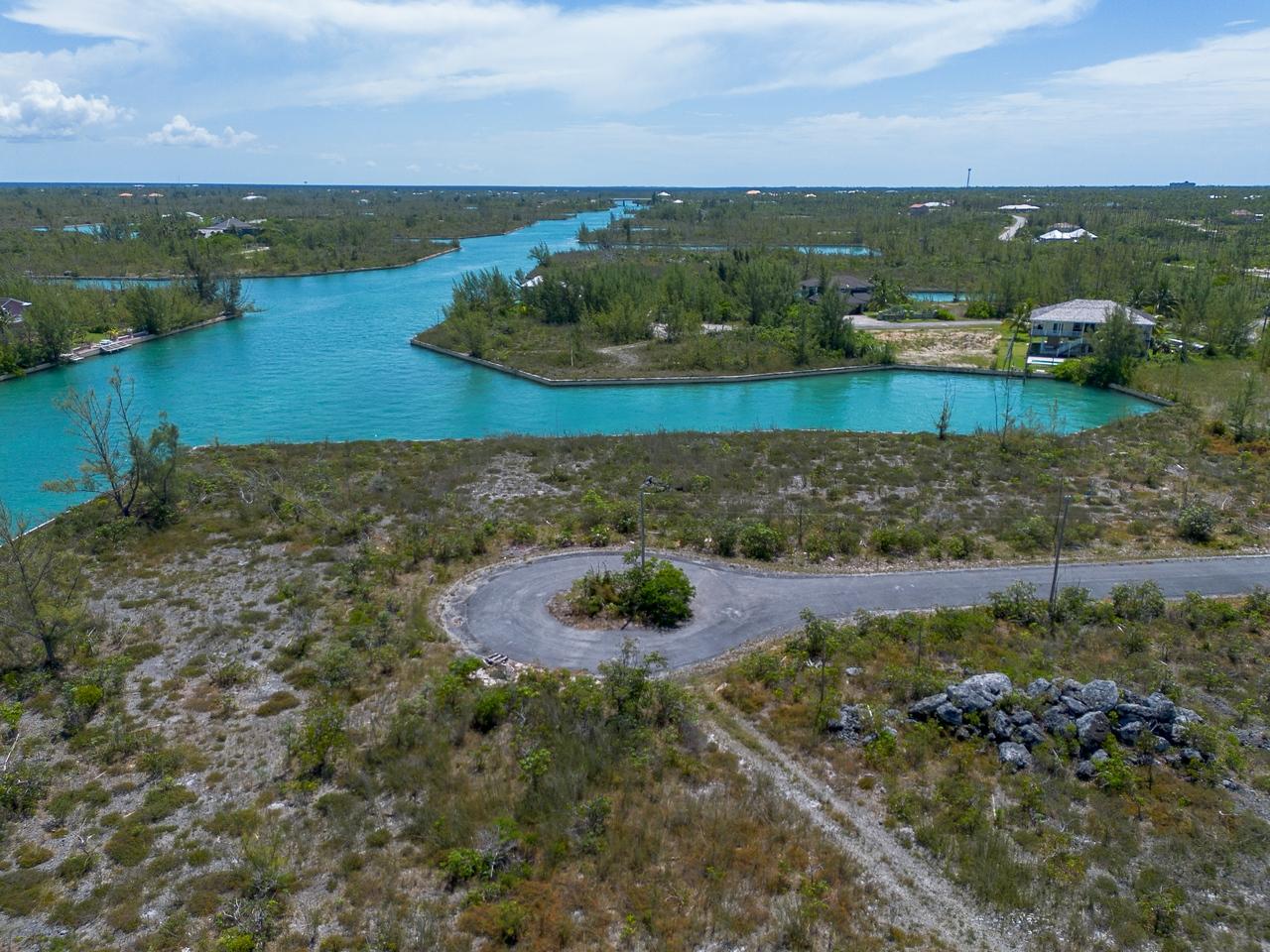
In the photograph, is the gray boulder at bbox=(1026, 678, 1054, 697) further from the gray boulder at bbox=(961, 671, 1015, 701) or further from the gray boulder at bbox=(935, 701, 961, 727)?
the gray boulder at bbox=(935, 701, 961, 727)

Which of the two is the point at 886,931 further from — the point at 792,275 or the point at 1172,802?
the point at 792,275

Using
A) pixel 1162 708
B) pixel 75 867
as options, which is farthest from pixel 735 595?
pixel 75 867

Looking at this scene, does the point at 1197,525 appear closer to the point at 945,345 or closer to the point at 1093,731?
the point at 1093,731

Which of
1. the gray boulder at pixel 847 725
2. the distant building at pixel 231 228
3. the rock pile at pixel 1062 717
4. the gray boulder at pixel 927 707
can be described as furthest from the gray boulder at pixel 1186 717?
the distant building at pixel 231 228

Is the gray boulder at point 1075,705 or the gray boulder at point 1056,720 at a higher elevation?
the gray boulder at point 1075,705

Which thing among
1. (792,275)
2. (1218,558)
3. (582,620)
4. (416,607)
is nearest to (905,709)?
(582,620)

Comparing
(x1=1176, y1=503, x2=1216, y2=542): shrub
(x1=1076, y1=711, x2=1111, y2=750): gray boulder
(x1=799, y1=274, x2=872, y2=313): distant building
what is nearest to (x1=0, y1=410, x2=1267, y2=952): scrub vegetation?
(x1=1176, y1=503, x2=1216, y2=542): shrub

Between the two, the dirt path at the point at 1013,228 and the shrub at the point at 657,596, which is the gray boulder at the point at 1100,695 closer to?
the shrub at the point at 657,596

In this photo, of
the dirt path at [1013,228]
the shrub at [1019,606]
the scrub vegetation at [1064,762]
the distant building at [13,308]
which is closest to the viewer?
the scrub vegetation at [1064,762]
